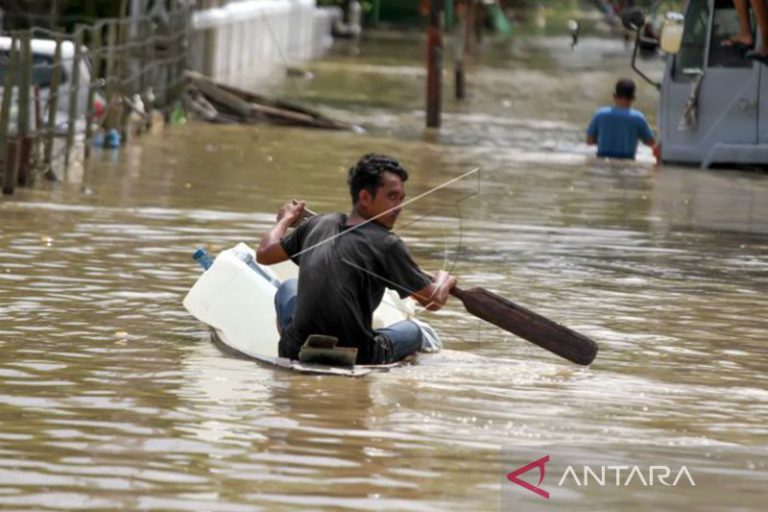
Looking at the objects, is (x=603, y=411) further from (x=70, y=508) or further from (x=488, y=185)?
(x=488, y=185)

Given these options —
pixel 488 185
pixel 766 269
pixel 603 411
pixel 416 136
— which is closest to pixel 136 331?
pixel 603 411

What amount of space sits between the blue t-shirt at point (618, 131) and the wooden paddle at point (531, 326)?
41.2ft

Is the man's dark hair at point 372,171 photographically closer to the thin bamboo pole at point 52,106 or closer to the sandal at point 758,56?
the thin bamboo pole at point 52,106

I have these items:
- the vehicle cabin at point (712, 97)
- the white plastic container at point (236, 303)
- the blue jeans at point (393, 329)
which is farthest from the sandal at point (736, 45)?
the blue jeans at point (393, 329)

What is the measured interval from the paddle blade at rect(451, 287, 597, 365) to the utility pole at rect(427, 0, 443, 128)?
63.0 feet

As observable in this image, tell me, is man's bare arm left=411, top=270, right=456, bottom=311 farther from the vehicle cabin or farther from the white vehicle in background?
the vehicle cabin

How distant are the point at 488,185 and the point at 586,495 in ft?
47.6

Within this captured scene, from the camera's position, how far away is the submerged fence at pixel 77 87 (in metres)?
20.1

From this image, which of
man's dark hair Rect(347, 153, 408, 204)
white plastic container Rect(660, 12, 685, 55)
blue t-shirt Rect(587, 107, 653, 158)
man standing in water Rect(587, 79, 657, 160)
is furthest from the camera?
blue t-shirt Rect(587, 107, 653, 158)

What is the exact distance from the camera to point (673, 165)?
25594 mm

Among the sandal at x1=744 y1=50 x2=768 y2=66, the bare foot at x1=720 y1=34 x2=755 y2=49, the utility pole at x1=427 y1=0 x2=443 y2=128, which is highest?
the bare foot at x1=720 y1=34 x2=755 y2=49

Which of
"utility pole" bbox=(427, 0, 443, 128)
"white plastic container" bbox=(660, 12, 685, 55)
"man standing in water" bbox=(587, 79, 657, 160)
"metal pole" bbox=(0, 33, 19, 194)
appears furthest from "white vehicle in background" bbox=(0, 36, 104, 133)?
"utility pole" bbox=(427, 0, 443, 128)

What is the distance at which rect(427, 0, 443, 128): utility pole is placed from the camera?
3080cm

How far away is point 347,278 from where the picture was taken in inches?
434
